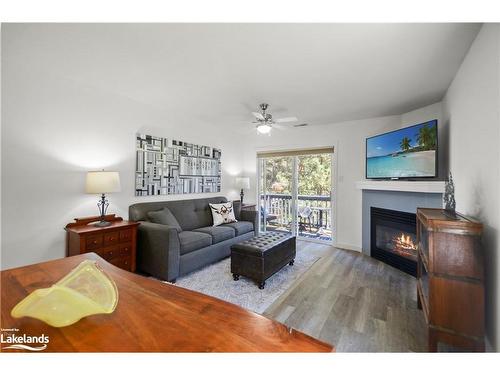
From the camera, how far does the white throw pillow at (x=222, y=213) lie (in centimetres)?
391

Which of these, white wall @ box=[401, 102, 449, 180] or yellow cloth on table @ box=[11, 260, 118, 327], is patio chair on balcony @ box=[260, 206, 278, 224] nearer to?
white wall @ box=[401, 102, 449, 180]

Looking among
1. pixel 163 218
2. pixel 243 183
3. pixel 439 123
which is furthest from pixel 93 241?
pixel 439 123

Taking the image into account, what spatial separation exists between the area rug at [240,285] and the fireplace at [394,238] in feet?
3.84

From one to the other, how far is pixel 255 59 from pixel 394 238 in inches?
122

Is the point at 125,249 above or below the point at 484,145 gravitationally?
below

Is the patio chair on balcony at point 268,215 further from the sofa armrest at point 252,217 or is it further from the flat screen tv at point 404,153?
the flat screen tv at point 404,153

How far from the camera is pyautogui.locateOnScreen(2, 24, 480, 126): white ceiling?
5.61 ft

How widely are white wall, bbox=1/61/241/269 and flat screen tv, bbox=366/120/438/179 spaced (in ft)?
11.9

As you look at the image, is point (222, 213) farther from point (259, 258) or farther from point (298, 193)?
point (298, 193)

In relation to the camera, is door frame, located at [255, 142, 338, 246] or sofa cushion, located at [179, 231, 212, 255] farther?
door frame, located at [255, 142, 338, 246]

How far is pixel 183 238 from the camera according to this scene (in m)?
2.91

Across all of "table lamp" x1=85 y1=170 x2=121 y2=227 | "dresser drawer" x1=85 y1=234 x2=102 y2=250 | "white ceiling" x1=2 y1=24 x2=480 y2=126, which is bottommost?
"dresser drawer" x1=85 y1=234 x2=102 y2=250

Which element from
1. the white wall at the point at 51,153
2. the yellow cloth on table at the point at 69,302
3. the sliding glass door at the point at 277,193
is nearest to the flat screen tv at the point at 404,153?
the sliding glass door at the point at 277,193

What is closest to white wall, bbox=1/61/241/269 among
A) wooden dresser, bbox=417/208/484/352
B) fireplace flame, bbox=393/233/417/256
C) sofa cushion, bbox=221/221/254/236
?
sofa cushion, bbox=221/221/254/236
